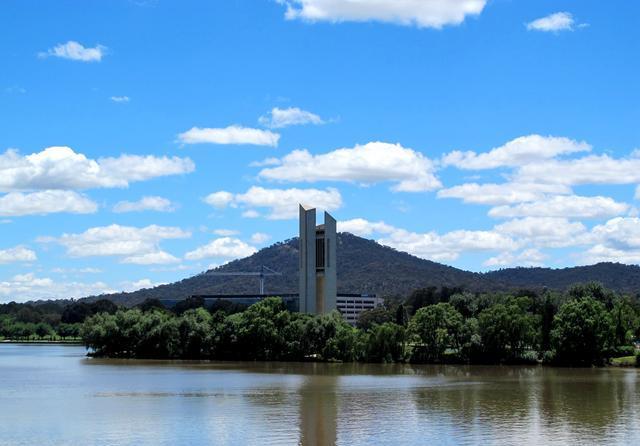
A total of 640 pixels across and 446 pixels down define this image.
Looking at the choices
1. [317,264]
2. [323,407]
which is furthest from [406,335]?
[323,407]

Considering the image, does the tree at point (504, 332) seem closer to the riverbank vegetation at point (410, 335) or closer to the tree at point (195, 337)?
the riverbank vegetation at point (410, 335)

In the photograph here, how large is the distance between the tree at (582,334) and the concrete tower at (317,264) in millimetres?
45387

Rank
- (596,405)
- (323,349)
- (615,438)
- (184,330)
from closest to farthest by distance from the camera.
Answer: (615,438)
(596,405)
(323,349)
(184,330)

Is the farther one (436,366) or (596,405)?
(436,366)

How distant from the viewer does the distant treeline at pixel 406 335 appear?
8312 cm

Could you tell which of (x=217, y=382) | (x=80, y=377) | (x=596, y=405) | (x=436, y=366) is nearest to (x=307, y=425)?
(x=596, y=405)

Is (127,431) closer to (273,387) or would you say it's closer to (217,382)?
(273,387)

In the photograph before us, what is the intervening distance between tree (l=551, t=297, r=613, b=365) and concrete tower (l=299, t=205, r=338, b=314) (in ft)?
149

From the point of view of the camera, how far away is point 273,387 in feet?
202

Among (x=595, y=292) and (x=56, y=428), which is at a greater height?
(x=595, y=292)

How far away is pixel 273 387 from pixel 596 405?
892 inches

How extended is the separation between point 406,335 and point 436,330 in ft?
11.1

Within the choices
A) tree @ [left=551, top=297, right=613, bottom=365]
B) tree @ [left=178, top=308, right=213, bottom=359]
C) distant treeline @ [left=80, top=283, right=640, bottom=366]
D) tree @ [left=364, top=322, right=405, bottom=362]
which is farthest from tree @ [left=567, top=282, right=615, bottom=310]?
tree @ [left=178, top=308, right=213, bottom=359]

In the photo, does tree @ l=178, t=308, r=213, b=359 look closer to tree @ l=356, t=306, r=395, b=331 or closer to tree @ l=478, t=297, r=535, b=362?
tree @ l=478, t=297, r=535, b=362
